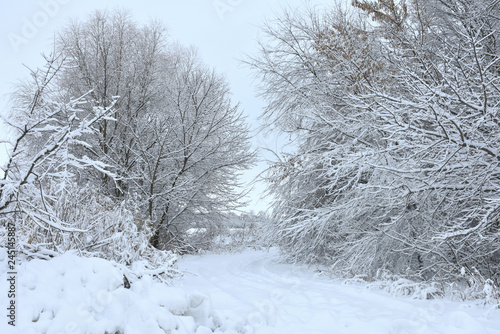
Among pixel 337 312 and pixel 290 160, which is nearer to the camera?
pixel 337 312

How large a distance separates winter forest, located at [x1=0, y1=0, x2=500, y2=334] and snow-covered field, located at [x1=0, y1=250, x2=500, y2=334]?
29 mm

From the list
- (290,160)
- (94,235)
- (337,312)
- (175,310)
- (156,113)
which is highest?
(156,113)

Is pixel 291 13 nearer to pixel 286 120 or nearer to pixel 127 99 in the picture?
pixel 286 120

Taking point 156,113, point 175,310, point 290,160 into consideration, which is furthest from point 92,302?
point 156,113

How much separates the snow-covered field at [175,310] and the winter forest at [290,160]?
1.1 inches

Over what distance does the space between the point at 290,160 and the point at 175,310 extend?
510 centimetres

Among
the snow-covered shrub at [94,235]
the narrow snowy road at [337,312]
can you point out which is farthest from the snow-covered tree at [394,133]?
the snow-covered shrub at [94,235]

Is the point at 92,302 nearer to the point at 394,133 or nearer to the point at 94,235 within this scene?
the point at 94,235

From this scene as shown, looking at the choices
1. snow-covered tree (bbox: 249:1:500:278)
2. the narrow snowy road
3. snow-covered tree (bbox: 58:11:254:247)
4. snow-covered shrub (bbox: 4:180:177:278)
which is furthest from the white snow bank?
snow-covered tree (bbox: 58:11:254:247)

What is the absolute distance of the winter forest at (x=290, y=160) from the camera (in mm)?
3217

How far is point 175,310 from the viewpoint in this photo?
10.4 ft

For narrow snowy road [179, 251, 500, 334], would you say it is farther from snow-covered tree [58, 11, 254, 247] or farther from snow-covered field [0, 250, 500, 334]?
snow-covered tree [58, 11, 254, 247]

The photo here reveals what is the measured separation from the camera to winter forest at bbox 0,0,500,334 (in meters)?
3.22

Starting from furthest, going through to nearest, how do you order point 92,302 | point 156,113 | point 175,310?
point 156,113 < point 175,310 < point 92,302
